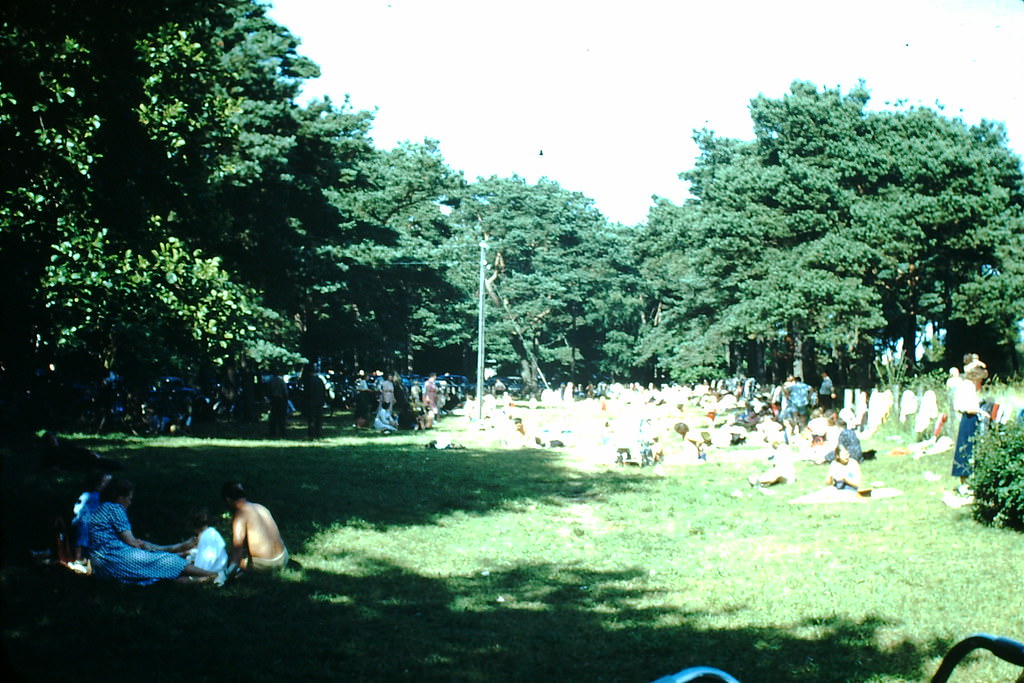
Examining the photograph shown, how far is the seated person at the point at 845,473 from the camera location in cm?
1644

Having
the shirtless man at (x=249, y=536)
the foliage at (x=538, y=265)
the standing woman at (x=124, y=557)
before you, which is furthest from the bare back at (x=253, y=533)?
the foliage at (x=538, y=265)

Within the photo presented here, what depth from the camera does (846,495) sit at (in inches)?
641

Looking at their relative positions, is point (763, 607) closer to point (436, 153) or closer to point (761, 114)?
point (761, 114)

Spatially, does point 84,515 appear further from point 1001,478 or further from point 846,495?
point 846,495

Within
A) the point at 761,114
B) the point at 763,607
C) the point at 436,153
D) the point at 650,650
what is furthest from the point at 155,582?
the point at 436,153

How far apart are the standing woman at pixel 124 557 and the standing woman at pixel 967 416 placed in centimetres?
1075

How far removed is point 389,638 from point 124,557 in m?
3.00

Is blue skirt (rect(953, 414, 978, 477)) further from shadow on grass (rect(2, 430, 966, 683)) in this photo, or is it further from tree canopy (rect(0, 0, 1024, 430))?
tree canopy (rect(0, 0, 1024, 430))

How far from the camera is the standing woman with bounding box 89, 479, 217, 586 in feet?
30.3

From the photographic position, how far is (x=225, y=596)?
9.00 metres

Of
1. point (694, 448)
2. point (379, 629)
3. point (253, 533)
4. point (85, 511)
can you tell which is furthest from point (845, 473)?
point (85, 511)

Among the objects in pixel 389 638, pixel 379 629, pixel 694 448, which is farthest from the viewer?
pixel 694 448

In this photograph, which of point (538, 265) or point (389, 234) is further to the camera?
point (538, 265)

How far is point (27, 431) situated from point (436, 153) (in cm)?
3788
